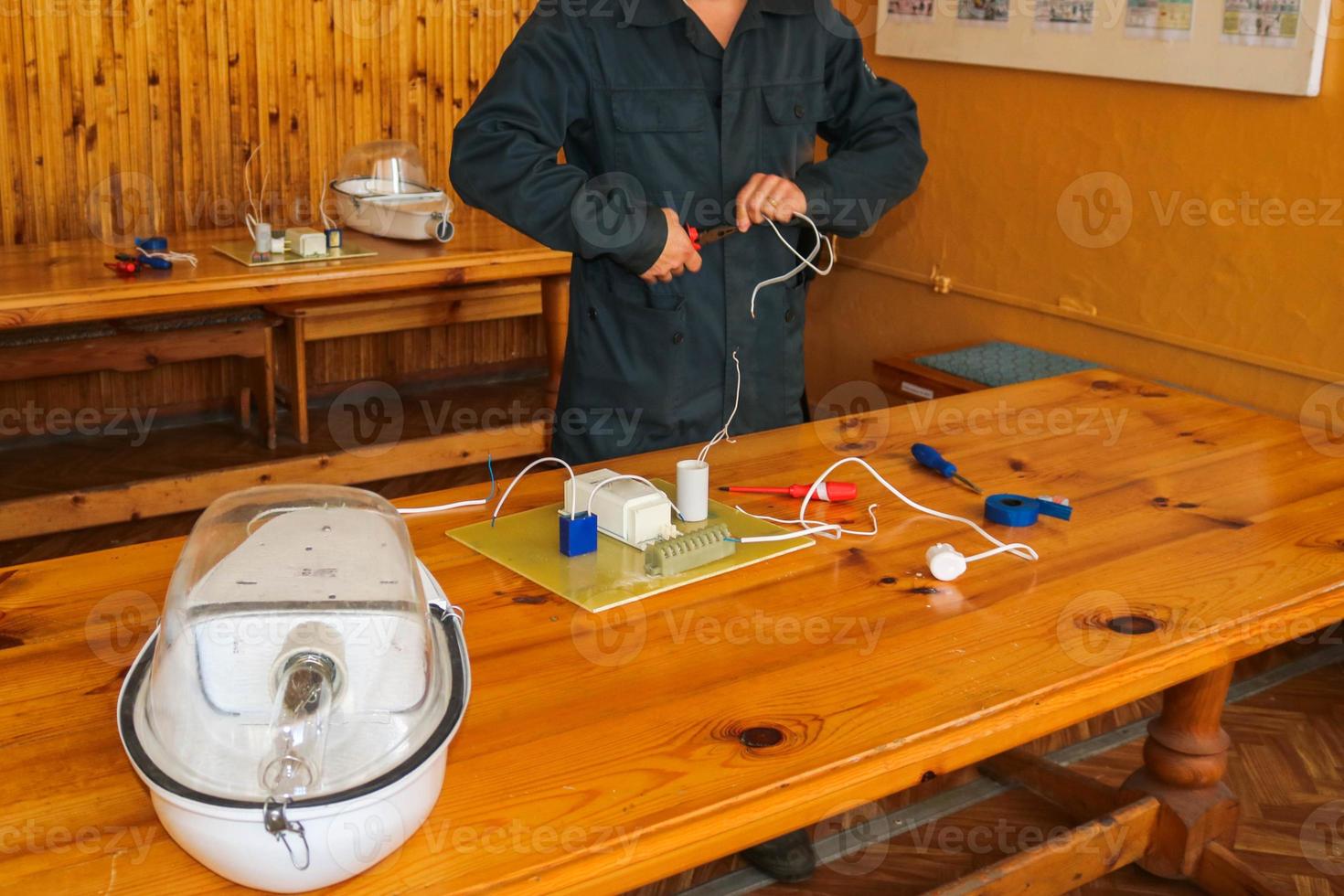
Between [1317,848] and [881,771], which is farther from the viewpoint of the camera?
[1317,848]

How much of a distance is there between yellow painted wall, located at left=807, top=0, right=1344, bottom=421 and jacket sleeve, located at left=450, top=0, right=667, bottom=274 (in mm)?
2089

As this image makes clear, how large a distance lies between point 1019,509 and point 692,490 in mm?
478

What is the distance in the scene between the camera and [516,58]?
7.46 ft

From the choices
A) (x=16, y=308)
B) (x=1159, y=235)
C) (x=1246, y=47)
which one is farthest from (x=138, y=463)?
(x=1246, y=47)

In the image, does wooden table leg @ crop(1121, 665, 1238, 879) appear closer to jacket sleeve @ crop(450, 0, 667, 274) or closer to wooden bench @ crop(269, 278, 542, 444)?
jacket sleeve @ crop(450, 0, 667, 274)

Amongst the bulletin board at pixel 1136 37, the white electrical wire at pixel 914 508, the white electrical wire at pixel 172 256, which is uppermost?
the bulletin board at pixel 1136 37

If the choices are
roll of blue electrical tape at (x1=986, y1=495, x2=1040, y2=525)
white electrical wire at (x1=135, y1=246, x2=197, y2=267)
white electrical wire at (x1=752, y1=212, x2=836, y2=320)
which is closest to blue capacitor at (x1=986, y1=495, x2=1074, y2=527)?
roll of blue electrical tape at (x1=986, y1=495, x2=1040, y2=525)

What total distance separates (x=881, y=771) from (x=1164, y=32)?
119 inches

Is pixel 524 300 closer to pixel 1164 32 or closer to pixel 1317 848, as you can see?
pixel 1164 32

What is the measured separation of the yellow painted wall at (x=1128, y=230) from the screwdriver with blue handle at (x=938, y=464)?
177 cm

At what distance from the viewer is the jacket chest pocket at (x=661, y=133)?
7.81ft

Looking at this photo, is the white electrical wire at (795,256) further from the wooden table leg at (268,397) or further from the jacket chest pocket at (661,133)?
the wooden table leg at (268,397)

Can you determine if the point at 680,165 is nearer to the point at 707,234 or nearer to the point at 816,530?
the point at 707,234

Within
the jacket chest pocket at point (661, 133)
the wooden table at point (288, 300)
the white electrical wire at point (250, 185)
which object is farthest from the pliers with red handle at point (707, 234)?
the white electrical wire at point (250, 185)
